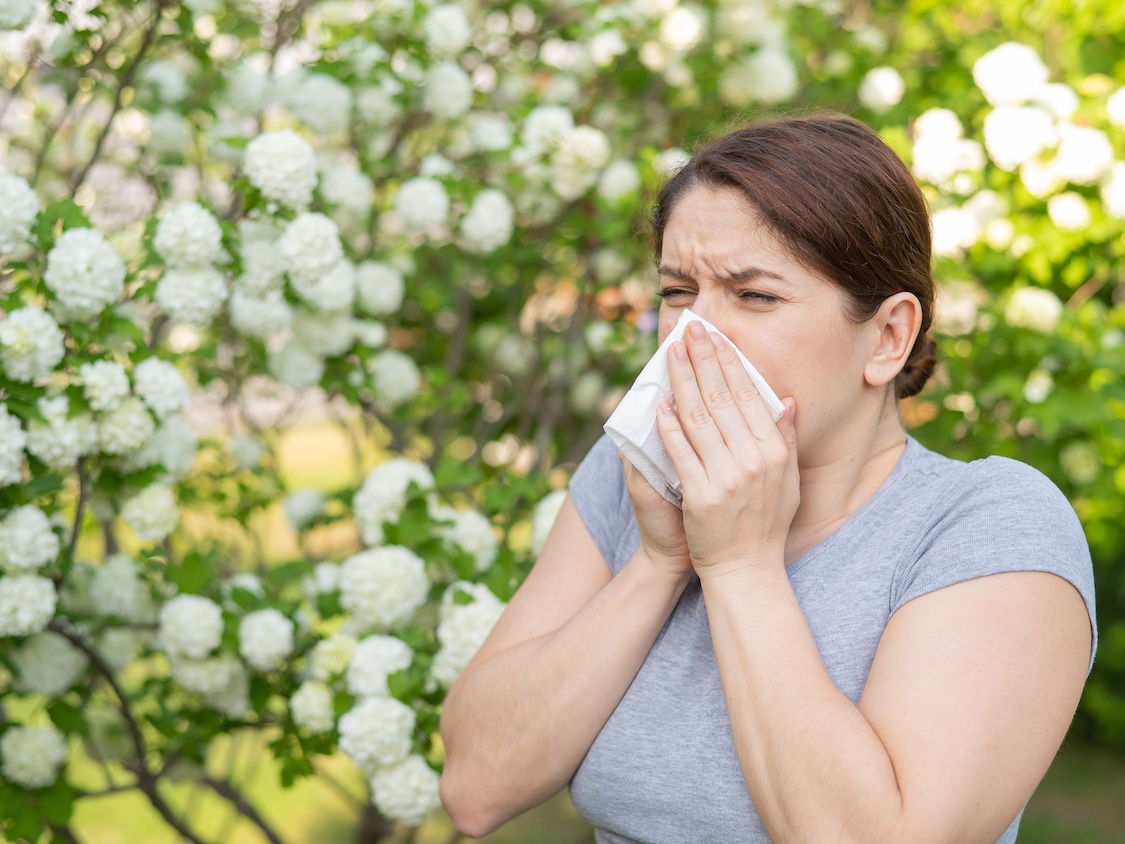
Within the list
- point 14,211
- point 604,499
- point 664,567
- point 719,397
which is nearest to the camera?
point 719,397

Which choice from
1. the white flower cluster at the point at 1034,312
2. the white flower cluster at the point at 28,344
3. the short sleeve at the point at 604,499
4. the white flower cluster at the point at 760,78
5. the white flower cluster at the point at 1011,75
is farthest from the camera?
the white flower cluster at the point at 760,78

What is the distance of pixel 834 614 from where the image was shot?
5.18ft

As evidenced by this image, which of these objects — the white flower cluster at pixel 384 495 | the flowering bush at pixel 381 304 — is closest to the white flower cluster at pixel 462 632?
the flowering bush at pixel 381 304

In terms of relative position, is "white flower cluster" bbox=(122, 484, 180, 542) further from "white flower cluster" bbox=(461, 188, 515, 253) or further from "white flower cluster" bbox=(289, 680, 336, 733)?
"white flower cluster" bbox=(461, 188, 515, 253)

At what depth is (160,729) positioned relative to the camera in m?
2.65

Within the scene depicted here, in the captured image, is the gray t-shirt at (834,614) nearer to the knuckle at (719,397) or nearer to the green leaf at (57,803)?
the knuckle at (719,397)

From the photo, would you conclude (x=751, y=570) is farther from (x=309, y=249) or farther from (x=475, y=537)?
(x=309, y=249)

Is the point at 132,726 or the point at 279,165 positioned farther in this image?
the point at 132,726

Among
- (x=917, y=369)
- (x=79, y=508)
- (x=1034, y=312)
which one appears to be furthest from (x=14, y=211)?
(x=1034, y=312)

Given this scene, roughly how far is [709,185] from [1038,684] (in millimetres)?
874

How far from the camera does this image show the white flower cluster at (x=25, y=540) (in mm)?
2115

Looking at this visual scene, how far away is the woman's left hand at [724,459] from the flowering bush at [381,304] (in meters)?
0.86

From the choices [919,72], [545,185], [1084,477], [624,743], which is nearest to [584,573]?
[624,743]

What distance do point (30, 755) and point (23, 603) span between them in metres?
0.48
